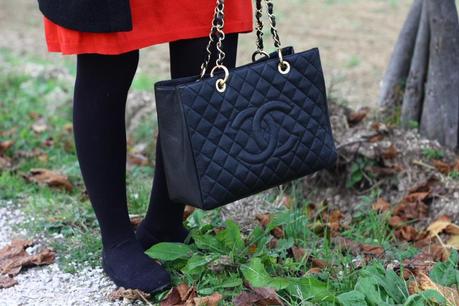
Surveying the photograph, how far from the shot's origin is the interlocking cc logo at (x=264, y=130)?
7.00 ft

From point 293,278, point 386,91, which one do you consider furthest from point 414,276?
point 386,91

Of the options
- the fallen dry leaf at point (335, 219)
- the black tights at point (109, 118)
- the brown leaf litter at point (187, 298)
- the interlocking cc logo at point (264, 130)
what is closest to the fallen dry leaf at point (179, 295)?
the brown leaf litter at point (187, 298)

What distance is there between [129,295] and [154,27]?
742mm

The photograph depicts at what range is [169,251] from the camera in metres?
2.40

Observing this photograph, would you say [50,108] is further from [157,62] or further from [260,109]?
[260,109]

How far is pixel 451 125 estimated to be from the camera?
3533mm

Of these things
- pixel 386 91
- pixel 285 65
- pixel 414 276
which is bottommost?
pixel 414 276

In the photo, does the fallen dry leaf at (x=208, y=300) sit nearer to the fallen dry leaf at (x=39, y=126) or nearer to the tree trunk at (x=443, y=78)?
the tree trunk at (x=443, y=78)

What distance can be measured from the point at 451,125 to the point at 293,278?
5.02 feet

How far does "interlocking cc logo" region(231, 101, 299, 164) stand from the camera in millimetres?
2135

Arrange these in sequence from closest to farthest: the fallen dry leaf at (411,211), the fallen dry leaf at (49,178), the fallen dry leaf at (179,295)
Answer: the fallen dry leaf at (179,295), the fallen dry leaf at (411,211), the fallen dry leaf at (49,178)

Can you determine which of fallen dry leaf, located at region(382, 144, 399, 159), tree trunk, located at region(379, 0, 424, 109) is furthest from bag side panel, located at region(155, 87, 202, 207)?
tree trunk, located at region(379, 0, 424, 109)

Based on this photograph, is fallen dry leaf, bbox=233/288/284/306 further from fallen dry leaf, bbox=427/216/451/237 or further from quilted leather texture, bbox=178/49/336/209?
fallen dry leaf, bbox=427/216/451/237

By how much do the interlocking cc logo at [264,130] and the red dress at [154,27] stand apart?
0.25 meters
